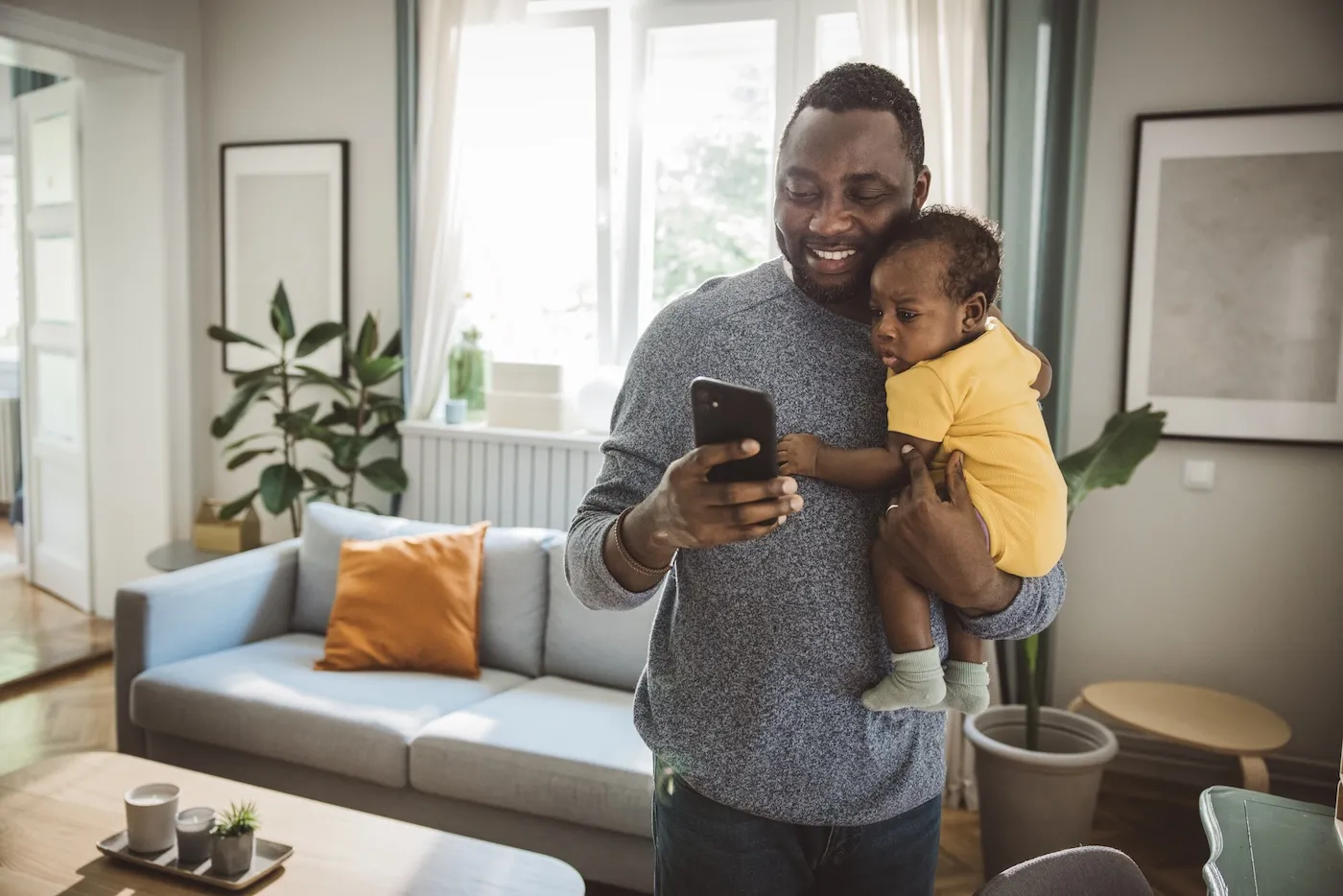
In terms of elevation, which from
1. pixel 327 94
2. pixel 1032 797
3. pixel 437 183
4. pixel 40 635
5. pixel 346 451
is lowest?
pixel 40 635

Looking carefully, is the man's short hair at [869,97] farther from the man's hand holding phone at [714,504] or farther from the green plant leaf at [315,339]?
the green plant leaf at [315,339]

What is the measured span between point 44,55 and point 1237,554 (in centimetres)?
429

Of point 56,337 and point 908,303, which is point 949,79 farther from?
point 56,337

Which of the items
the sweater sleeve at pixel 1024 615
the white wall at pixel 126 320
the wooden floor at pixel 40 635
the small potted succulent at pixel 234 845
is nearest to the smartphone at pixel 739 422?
the sweater sleeve at pixel 1024 615

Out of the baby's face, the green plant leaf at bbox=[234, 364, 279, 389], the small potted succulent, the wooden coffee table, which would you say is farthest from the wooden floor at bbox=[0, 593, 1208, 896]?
the baby's face

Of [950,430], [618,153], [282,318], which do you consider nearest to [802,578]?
[950,430]

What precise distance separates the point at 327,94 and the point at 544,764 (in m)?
2.84

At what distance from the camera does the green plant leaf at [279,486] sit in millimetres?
3543

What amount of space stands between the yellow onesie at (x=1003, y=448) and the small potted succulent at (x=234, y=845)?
4.34 ft

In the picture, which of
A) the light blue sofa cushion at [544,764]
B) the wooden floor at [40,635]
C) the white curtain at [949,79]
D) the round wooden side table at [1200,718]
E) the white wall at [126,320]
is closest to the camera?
the light blue sofa cushion at [544,764]

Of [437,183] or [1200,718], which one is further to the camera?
[437,183]

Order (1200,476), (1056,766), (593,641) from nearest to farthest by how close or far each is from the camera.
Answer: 1. (1056,766)
2. (593,641)
3. (1200,476)

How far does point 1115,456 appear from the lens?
261 centimetres

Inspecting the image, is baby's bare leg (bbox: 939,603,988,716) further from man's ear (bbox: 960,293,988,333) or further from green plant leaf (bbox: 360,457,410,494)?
green plant leaf (bbox: 360,457,410,494)
